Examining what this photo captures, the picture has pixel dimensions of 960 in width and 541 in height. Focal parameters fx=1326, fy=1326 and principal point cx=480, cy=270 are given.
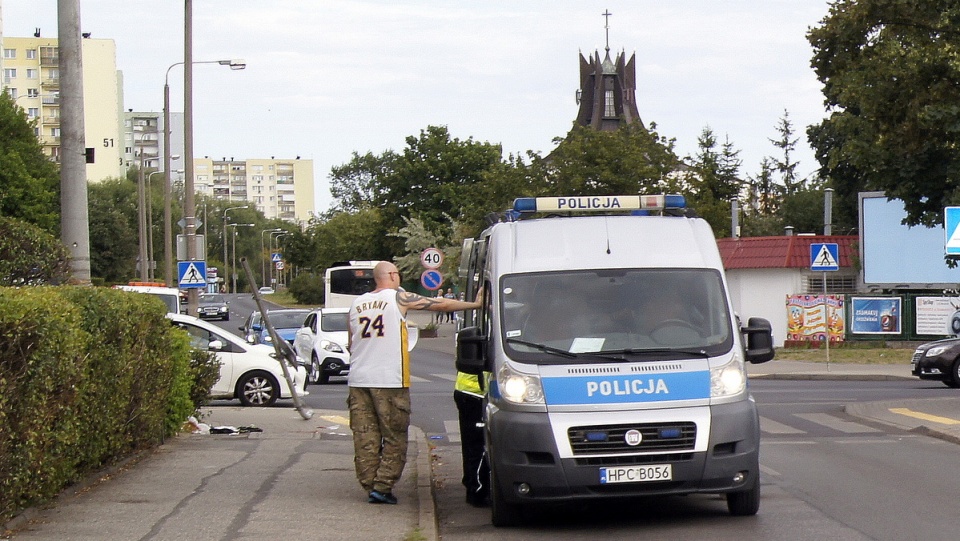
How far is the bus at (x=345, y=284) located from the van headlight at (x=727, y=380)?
4502 cm

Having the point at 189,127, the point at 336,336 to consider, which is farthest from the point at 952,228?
the point at 189,127

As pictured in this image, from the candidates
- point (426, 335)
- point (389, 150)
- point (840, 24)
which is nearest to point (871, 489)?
point (840, 24)

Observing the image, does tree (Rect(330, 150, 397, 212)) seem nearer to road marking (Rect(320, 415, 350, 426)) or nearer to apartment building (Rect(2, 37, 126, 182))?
apartment building (Rect(2, 37, 126, 182))

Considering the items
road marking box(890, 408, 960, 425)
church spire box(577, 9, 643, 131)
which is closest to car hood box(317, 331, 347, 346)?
road marking box(890, 408, 960, 425)

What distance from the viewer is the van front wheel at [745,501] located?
29.6 feet

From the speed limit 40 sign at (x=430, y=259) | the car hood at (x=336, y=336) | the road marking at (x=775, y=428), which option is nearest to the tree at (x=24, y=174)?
the speed limit 40 sign at (x=430, y=259)

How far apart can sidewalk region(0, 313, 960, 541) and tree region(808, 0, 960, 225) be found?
5.57m

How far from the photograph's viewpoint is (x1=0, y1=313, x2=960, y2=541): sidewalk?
8258 mm

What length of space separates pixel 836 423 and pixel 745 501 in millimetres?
8768

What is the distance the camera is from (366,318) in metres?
9.73

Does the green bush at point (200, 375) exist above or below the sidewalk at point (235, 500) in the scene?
above

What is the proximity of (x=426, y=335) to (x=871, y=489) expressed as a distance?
147ft

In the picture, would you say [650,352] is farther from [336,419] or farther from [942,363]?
[942,363]

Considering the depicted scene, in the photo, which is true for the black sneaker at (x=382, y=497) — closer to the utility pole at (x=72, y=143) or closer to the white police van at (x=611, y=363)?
the white police van at (x=611, y=363)
